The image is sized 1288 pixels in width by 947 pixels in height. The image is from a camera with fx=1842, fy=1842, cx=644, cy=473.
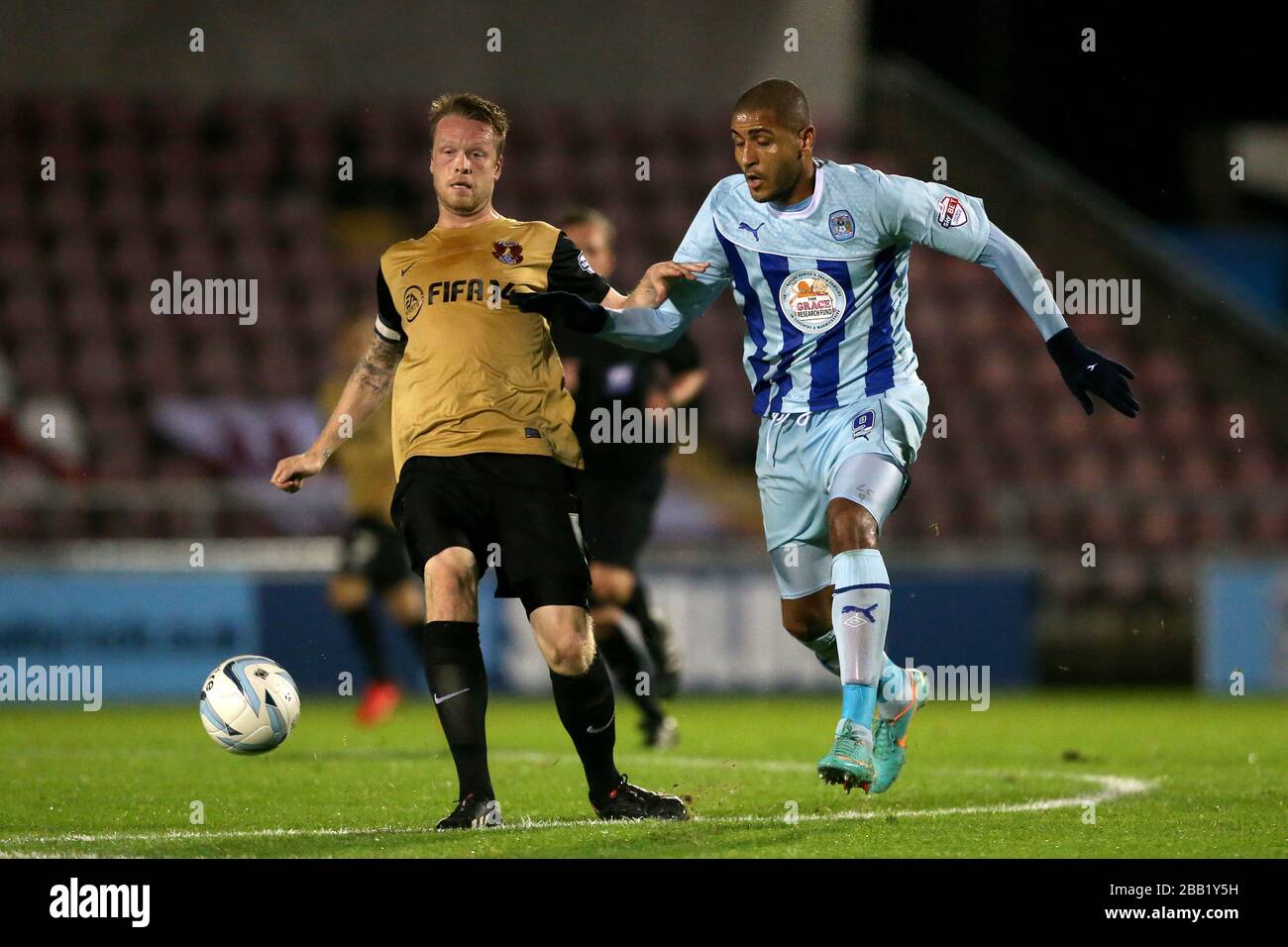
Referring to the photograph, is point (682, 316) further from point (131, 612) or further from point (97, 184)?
point (97, 184)

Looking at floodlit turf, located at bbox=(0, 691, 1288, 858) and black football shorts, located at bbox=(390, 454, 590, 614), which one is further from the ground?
black football shorts, located at bbox=(390, 454, 590, 614)

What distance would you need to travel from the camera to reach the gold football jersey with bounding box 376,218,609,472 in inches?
221

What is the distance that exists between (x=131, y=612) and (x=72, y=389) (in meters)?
3.35

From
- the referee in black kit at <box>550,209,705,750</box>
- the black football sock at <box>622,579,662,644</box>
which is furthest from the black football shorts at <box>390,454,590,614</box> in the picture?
the black football sock at <box>622,579,662,644</box>

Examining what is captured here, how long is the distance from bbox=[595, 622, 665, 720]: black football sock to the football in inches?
99.4

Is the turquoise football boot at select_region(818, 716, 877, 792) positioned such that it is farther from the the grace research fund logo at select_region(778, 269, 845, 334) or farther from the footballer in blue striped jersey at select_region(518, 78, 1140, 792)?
the the grace research fund logo at select_region(778, 269, 845, 334)

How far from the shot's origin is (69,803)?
252 inches

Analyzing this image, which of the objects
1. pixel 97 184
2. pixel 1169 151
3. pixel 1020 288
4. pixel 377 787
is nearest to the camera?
pixel 1020 288

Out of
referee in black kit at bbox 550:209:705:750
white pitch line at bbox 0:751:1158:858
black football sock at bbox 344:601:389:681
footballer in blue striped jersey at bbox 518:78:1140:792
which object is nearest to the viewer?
white pitch line at bbox 0:751:1158:858

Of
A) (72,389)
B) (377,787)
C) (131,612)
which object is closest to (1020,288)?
(377,787)

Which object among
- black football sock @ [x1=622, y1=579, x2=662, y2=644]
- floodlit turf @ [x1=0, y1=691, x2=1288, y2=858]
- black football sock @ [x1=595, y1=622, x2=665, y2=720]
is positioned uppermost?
black football sock @ [x1=622, y1=579, x2=662, y2=644]

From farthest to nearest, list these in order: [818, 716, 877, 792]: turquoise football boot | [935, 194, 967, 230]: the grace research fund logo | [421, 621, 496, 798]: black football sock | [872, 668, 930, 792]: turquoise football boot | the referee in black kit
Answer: the referee in black kit → [872, 668, 930, 792]: turquoise football boot → [935, 194, 967, 230]: the grace research fund logo → [421, 621, 496, 798]: black football sock → [818, 716, 877, 792]: turquoise football boot

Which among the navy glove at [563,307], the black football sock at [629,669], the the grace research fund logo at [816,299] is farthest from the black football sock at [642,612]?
the navy glove at [563,307]

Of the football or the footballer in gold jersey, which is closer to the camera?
the footballer in gold jersey
